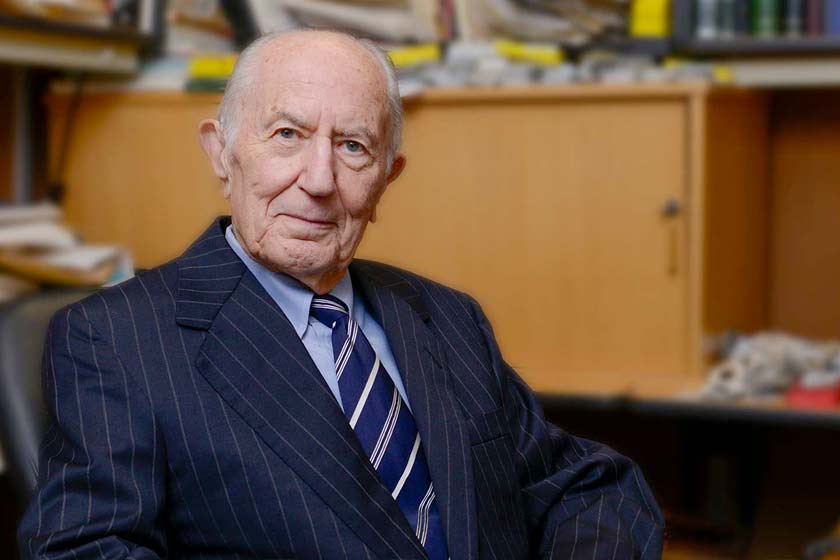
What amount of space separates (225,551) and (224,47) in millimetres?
1729

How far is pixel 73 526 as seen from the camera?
1063 mm

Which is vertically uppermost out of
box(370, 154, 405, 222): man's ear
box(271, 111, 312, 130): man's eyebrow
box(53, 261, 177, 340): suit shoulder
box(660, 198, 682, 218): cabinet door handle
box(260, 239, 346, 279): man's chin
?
box(271, 111, 312, 130): man's eyebrow

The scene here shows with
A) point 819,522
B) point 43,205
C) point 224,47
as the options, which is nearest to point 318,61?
point 43,205

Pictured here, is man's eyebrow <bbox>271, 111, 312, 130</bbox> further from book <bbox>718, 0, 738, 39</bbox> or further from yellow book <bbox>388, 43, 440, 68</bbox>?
book <bbox>718, 0, 738, 39</bbox>

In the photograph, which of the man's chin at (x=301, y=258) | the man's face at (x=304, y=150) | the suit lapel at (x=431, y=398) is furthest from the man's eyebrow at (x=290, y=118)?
the suit lapel at (x=431, y=398)

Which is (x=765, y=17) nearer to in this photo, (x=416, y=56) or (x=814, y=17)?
(x=814, y=17)

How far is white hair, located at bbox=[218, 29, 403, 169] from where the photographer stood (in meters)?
1.26

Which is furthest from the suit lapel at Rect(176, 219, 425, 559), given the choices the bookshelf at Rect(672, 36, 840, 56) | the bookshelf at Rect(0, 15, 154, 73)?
the bookshelf at Rect(672, 36, 840, 56)

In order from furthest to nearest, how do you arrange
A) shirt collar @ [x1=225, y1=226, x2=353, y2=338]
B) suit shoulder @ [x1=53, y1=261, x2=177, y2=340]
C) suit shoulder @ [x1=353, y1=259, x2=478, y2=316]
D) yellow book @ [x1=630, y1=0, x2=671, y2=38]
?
yellow book @ [x1=630, y1=0, x2=671, y2=38] → suit shoulder @ [x1=353, y1=259, x2=478, y2=316] → shirt collar @ [x1=225, y1=226, x2=353, y2=338] → suit shoulder @ [x1=53, y1=261, x2=177, y2=340]

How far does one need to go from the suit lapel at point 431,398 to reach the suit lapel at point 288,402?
0.06 metres

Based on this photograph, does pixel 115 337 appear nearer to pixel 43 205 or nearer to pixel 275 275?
pixel 275 275

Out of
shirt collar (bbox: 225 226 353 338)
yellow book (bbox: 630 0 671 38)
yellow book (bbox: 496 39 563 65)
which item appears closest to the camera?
shirt collar (bbox: 225 226 353 338)

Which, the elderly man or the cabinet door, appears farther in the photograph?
the cabinet door

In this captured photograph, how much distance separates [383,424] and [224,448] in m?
0.19
